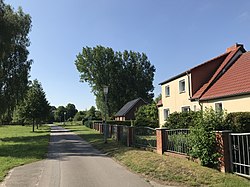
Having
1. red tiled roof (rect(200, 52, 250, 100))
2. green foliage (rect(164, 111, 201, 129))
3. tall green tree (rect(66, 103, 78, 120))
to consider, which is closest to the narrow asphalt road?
green foliage (rect(164, 111, 201, 129))

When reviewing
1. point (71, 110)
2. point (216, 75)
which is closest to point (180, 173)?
point (216, 75)

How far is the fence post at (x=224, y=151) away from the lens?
8.91 m

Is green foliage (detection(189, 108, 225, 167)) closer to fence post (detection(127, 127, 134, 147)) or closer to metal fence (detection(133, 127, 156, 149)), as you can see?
metal fence (detection(133, 127, 156, 149))

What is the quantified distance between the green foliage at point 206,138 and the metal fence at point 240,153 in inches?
20.5

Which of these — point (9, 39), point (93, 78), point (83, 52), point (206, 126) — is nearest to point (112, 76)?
point (93, 78)

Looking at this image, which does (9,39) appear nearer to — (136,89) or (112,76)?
(112,76)

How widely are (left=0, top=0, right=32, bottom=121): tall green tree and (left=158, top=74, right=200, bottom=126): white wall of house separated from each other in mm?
14751

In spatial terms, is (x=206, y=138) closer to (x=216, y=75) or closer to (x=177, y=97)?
(x=216, y=75)

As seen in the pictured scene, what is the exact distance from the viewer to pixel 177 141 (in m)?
11.9

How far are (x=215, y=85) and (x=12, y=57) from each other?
20375 millimetres

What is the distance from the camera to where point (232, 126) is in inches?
459

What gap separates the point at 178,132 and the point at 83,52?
59226 mm

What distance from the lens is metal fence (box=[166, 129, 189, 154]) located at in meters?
11.4

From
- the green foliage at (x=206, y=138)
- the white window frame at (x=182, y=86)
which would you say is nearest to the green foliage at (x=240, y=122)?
the green foliage at (x=206, y=138)
